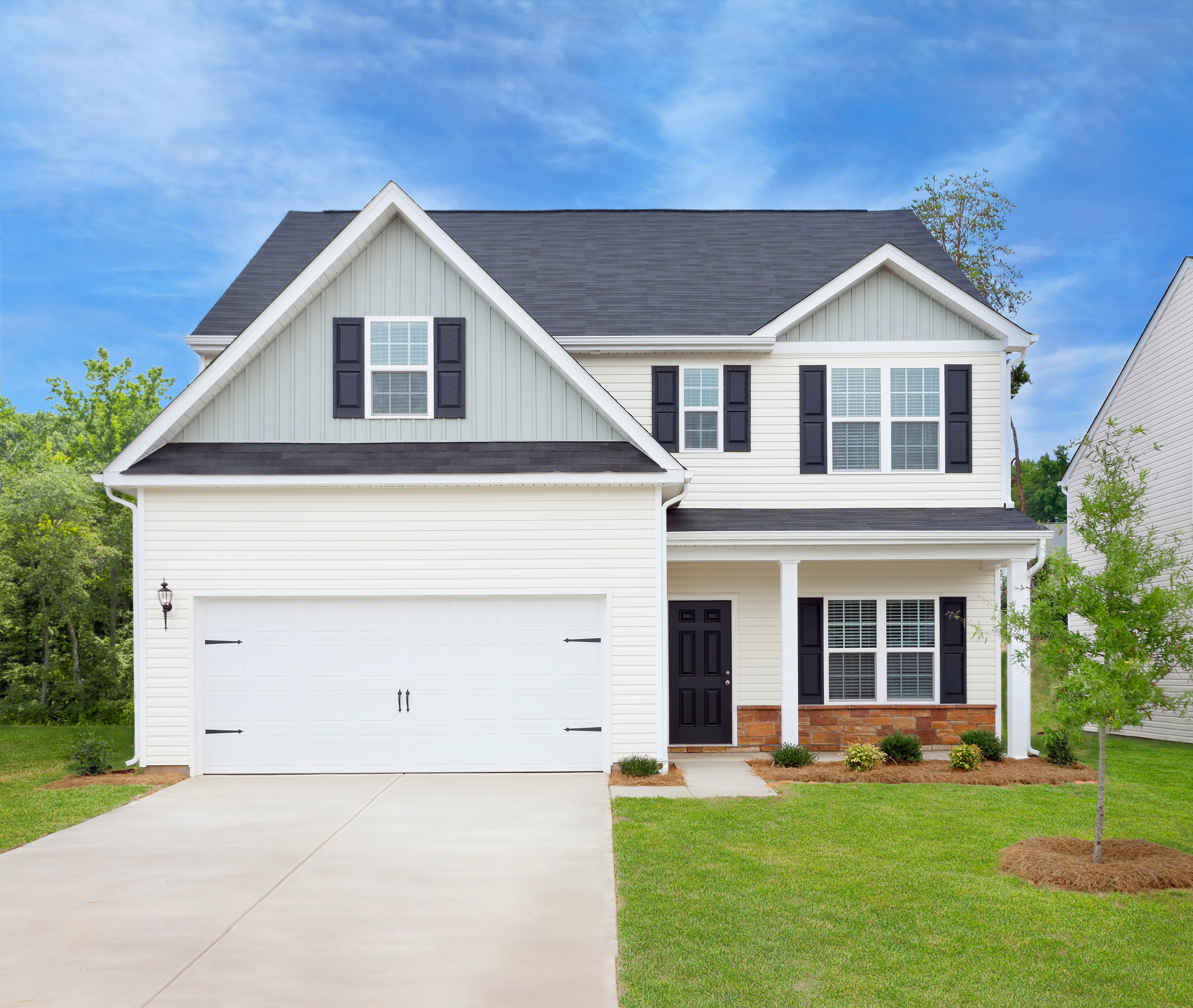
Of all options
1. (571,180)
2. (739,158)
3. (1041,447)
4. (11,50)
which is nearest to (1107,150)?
(1041,447)

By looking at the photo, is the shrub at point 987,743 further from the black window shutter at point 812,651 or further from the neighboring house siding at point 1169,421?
the neighboring house siding at point 1169,421

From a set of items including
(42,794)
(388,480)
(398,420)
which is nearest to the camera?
(42,794)

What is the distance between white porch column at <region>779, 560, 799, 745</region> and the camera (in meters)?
14.2

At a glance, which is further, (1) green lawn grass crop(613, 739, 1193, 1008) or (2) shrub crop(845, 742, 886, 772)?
(2) shrub crop(845, 742, 886, 772)

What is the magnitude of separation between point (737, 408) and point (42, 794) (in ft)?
36.5

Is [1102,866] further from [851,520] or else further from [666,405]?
[666,405]

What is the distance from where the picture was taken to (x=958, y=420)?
51.4 ft

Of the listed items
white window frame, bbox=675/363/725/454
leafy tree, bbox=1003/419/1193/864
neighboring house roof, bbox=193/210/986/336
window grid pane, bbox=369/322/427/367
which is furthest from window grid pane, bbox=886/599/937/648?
window grid pane, bbox=369/322/427/367

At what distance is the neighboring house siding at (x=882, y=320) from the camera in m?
15.7

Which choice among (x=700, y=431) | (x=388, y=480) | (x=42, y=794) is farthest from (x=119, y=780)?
(x=700, y=431)

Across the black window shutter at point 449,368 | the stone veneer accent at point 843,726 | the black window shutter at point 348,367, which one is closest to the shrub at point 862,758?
the stone veneer accent at point 843,726

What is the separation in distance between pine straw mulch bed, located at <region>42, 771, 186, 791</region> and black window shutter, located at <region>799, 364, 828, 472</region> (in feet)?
33.5

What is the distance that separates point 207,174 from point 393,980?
6535 cm

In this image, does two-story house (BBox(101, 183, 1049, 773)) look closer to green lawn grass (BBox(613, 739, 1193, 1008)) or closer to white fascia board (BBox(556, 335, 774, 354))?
white fascia board (BBox(556, 335, 774, 354))
